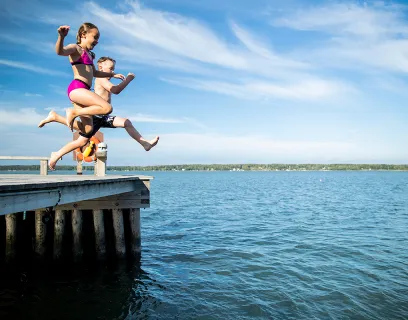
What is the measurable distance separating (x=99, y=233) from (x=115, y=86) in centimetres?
503

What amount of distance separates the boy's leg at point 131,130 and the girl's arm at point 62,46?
6.22ft

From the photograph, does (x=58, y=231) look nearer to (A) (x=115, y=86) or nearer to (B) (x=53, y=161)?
(B) (x=53, y=161)

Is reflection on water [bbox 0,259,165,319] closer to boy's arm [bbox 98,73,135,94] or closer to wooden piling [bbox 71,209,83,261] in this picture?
wooden piling [bbox 71,209,83,261]

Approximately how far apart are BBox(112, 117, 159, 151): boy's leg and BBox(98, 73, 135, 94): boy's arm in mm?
621

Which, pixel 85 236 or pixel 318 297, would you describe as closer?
pixel 318 297

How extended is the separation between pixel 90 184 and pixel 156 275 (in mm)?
4062

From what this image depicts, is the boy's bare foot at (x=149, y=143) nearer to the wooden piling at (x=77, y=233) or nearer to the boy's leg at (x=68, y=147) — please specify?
the boy's leg at (x=68, y=147)

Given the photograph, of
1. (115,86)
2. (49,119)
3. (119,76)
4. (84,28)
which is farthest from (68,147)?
(84,28)

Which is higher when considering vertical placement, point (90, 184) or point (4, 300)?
point (90, 184)

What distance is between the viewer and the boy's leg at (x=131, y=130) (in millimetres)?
6723

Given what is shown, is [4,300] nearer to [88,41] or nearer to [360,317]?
[88,41]

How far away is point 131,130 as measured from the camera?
6.91 meters

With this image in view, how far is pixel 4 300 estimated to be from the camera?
7602mm

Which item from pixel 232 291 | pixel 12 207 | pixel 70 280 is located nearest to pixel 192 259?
pixel 232 291
